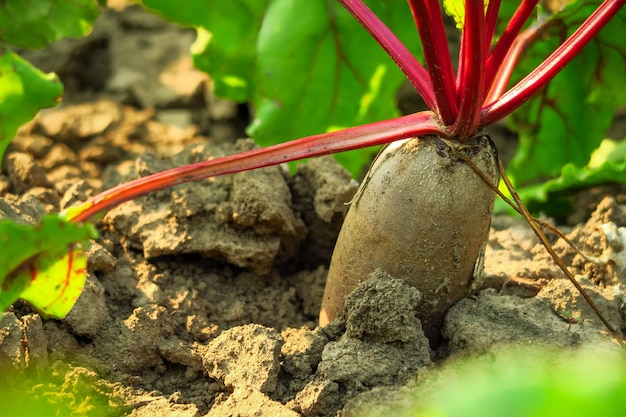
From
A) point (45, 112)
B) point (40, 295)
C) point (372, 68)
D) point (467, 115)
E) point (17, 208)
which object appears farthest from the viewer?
point (45, 112)

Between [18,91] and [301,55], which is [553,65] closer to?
[301,55]

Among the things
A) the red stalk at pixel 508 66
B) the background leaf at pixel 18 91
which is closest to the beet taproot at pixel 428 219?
the red stalk at pixel 508 66

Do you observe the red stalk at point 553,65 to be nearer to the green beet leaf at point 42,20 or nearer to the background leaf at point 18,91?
the background leaf at point 18,91

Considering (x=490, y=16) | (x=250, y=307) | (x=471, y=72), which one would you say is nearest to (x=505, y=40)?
A: (x=490, y=16)

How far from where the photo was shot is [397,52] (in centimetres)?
149

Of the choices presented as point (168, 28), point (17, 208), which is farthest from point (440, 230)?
point (168, 28)

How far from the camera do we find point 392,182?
1479mm

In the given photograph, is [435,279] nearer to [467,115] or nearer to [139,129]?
[467,115]

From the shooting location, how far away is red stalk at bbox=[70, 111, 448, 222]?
53.4 inches

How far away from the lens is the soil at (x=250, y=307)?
1.38m

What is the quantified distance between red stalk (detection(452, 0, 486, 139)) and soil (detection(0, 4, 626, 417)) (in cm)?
35

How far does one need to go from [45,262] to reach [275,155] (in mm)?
460

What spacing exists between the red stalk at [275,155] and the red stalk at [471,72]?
0.05 meters

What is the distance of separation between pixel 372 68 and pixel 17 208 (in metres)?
1.05
